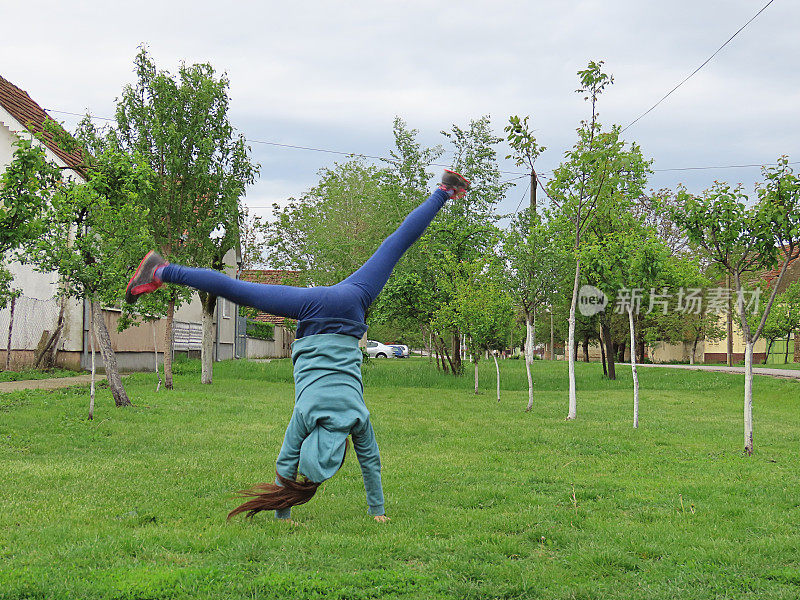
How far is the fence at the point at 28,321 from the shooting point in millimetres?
19297

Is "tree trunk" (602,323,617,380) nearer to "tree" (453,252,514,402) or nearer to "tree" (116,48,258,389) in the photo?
"tree" (453,252,514,402)

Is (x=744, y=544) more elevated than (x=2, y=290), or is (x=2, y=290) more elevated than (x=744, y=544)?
(x=2, y=290)

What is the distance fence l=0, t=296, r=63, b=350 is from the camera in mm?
19297

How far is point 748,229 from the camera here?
9.91 meters

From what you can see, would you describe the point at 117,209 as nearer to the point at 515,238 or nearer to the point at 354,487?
the point at 354,487

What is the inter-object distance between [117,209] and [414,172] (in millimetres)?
15784

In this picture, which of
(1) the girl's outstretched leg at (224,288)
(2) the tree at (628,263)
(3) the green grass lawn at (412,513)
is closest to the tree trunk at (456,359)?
(3) the green grass lawn at (412,513)

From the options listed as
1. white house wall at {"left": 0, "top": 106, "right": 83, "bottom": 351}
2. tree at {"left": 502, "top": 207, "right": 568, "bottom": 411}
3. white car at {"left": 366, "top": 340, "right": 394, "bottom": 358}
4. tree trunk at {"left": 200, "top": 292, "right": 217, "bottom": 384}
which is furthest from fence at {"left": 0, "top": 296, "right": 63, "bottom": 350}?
white car at {"left": 366, "top": 340, "right": 394, "bottom": 358}

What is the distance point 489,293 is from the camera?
18766 mm

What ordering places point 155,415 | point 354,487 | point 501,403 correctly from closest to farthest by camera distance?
point 354,487 → point 155,415 → point 501,403

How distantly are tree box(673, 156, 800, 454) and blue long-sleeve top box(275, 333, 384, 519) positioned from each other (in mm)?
6300

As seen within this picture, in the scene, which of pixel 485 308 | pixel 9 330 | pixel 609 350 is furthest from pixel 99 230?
pixel 609 350

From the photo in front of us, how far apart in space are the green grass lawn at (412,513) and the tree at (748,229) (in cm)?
230

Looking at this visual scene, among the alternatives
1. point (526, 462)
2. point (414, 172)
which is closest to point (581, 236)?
point (526, 462)
